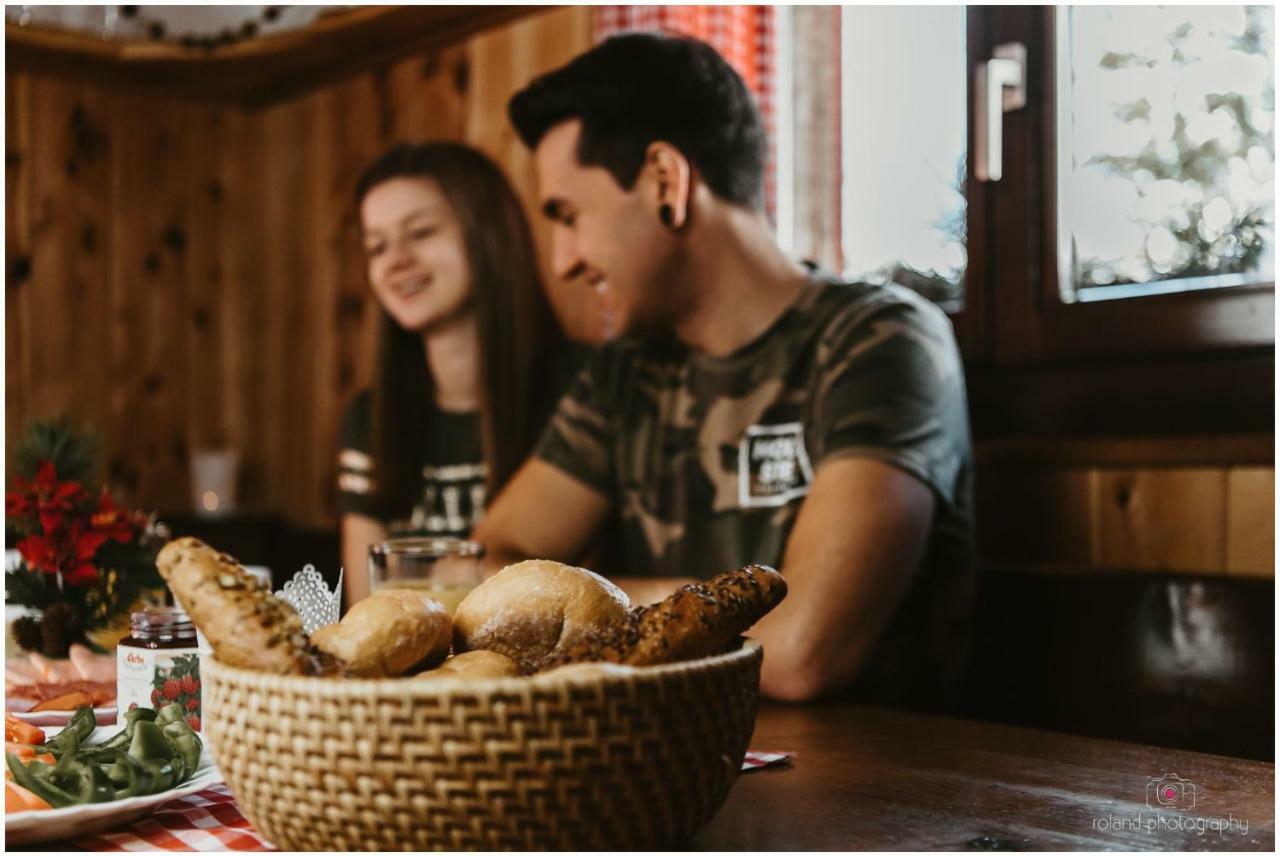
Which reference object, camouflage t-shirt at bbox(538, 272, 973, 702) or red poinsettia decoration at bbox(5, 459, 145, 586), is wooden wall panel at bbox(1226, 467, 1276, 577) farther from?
red poinsettia decoration at bbox(5, 459, 145, 586)

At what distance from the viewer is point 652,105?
1822 mm

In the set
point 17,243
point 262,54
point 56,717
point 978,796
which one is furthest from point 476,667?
point 17,243

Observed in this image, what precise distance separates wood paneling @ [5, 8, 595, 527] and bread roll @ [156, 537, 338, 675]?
2697mm

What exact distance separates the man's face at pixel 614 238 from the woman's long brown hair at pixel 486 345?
66 centimetres

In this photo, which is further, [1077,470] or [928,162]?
[928,162]

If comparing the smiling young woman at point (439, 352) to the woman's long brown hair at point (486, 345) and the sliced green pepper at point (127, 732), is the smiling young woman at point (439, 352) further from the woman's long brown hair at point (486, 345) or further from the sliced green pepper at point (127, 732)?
the sliced green pepper at point (127, 732)

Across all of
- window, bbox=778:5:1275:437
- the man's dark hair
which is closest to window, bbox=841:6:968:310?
window, bbox=778:5:1275:437

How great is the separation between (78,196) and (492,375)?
68.9 inches

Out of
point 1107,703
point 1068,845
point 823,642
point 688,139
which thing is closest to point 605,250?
point 688,139

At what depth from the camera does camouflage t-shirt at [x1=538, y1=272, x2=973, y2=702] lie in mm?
1583

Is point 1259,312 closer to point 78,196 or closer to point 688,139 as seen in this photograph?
point 688,139

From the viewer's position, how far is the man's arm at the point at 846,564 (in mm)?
1357

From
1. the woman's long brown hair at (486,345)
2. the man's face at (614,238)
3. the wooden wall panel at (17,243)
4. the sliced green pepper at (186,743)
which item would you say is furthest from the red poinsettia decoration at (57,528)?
the wooden wall panel at (17,243)

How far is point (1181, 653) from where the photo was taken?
4.53 ft
